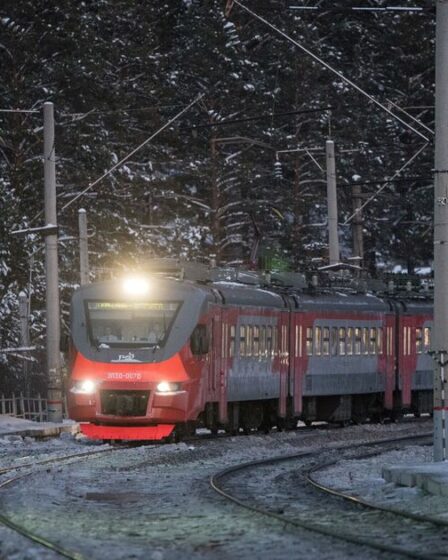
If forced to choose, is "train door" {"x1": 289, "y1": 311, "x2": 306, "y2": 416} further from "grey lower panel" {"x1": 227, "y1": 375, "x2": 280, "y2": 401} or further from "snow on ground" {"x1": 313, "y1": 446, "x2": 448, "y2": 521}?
"snow on ground" {"x1": 313, "y1": 446, "x2": 448, "y2": 521}

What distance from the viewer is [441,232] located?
72.5ft

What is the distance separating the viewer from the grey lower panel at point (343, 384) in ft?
117

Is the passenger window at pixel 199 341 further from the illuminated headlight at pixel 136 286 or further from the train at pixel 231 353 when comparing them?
the illuminated headlight at pixel 136 286

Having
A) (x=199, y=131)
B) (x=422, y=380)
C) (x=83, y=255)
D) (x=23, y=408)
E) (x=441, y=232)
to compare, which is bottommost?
(x=23, y=408)

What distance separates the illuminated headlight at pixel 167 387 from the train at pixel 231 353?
2 cm

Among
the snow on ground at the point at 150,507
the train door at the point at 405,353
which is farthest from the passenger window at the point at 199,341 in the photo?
the train door at the point at 405,353

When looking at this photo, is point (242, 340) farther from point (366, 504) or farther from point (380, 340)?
point (366, 504)

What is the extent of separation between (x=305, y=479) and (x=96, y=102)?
42.4m

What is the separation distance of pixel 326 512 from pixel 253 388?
14.8 meters

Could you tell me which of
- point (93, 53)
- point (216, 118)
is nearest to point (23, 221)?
point (93, 53)

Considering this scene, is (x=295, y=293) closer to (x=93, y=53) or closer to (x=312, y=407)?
(x=312, y=407)

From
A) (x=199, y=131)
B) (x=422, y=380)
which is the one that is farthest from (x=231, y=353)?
(x=199, y=131)

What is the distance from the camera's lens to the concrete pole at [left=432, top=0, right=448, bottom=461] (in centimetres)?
2191

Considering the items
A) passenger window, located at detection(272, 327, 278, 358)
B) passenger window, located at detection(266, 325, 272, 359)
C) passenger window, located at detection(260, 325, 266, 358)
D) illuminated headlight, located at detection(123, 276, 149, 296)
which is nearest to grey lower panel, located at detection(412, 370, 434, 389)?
passenger window, located at detection(272, 327, 278, 358)
